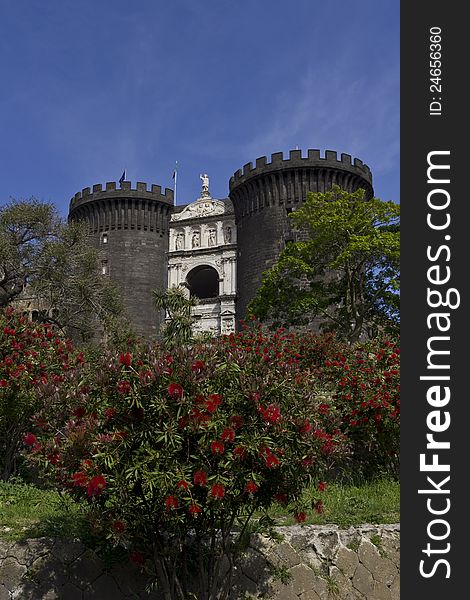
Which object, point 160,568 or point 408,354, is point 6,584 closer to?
point 160,568

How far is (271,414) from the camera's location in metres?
5.82

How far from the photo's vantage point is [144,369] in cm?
586

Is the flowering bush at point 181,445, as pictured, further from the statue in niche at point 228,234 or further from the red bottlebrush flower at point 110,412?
the statue in niche at point 228,234

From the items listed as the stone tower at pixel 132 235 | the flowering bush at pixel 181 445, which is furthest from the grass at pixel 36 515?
the stone tower at pixel 132 235

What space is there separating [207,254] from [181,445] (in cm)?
3885

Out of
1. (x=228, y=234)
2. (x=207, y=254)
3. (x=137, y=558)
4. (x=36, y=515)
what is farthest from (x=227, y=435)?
(x=228, y=234)

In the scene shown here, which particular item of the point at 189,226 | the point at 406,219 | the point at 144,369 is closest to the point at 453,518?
the point at 406,219

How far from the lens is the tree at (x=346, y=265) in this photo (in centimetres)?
2483

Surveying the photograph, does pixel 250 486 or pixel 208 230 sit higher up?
pixel 208 230

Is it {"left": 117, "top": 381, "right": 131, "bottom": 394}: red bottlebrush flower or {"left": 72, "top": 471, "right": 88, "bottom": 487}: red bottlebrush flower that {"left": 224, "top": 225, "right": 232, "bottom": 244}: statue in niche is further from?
{"left": 72, "top": 471, "right": 88, "bottom": 487}: red bottlebrush flower

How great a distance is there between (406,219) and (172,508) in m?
3.07

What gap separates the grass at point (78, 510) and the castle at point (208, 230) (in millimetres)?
29918

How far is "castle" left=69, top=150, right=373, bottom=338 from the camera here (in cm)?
4050

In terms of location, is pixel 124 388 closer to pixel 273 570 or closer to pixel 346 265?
pixel 273 570
